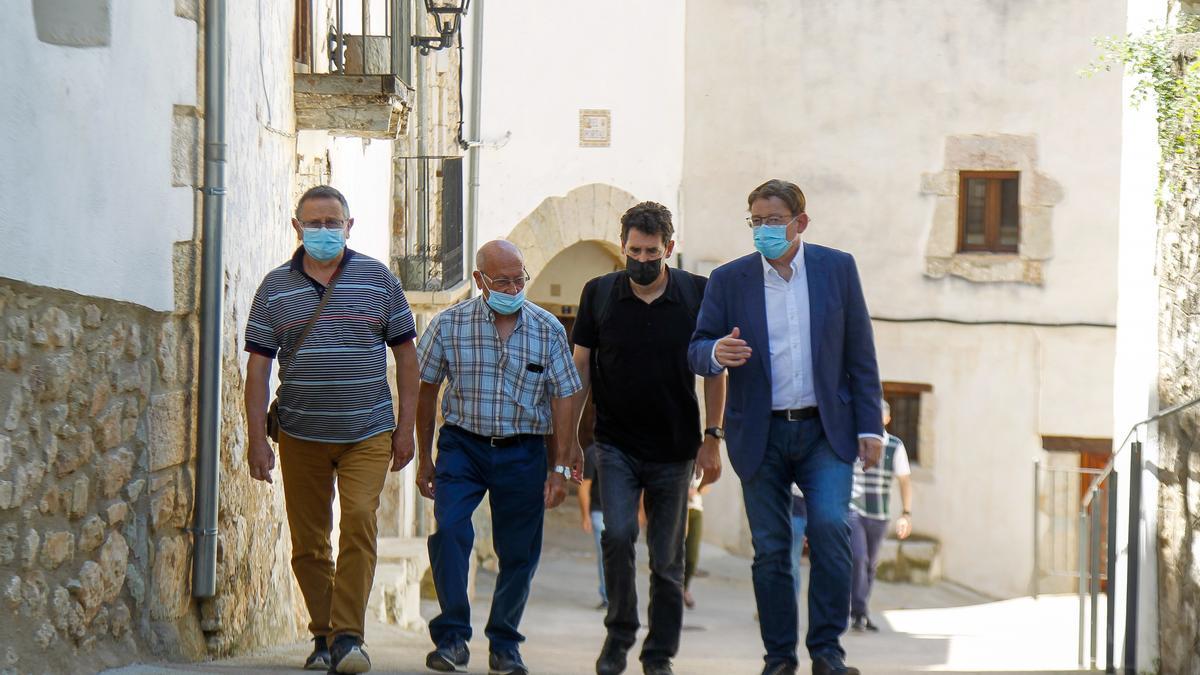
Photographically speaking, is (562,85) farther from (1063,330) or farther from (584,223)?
(1063,330)

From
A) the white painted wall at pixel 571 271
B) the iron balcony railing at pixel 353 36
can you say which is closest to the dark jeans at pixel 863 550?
the iron balcony railing at pixel 353 36

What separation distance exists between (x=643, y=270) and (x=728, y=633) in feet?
19.0

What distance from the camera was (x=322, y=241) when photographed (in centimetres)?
513

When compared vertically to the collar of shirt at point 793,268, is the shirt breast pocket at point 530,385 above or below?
below

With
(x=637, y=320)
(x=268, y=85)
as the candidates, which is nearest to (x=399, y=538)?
(x=268, y=85)

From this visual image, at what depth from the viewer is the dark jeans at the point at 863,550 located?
31.6 feet

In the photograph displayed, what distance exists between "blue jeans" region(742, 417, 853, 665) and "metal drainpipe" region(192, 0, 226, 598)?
1.93 metres

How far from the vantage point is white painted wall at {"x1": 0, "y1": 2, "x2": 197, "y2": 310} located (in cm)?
419

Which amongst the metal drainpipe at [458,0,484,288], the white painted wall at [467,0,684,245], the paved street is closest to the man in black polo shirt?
the paved street

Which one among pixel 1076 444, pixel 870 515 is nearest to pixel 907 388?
Answer: pixel 1076 444

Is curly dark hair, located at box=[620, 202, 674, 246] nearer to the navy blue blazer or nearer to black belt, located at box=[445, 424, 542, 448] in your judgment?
the navy blue blazer

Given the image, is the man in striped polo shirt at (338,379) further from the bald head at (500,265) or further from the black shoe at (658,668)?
the black shoe at (658,668)

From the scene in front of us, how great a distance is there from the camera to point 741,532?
14.9 metres

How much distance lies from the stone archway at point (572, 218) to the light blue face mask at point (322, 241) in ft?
31.8
